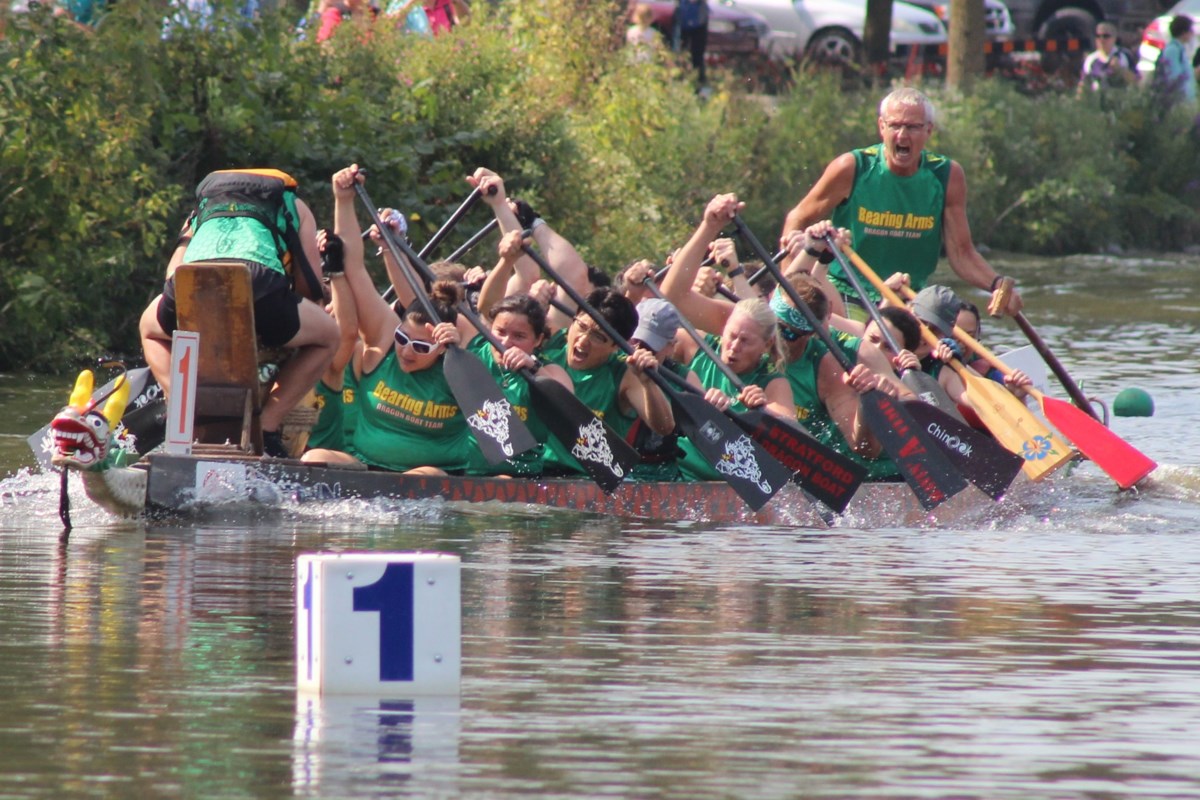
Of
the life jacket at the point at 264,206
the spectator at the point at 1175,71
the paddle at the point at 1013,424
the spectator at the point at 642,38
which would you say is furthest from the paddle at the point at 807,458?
the spectator at the point at 1175,71

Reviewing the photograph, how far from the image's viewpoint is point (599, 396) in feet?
32.6

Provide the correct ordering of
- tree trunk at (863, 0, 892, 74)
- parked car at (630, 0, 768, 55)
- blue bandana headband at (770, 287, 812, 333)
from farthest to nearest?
1. parked car at (630, 0, 768, 55)
2. tree trunk at (863, 0, 892, 74)
3. blue bandana headband at (770, 287, 812, 333)

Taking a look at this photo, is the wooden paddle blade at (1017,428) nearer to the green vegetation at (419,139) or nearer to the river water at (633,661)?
the river water at (633,661)

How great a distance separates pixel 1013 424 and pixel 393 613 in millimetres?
5338

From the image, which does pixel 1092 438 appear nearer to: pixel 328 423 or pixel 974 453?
pixel 974 453

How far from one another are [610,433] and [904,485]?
146cm

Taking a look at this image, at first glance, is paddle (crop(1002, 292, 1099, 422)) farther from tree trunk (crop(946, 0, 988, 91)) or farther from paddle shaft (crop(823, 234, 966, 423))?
tree trunk (crop(946, 0, 988, 91))

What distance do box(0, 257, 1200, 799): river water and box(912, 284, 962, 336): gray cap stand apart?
3.68 ft

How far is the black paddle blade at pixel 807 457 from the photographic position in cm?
973

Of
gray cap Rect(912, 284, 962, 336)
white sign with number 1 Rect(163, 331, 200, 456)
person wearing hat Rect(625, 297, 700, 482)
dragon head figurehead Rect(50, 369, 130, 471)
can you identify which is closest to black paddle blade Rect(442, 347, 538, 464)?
person wearing hat Rect(625, 297, 700, 482)

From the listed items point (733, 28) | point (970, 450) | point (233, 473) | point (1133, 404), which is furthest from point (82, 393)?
point (733, 28)

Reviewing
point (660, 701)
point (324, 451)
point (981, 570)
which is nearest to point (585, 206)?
point (324, 451)

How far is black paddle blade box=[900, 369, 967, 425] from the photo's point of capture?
34.0 feet

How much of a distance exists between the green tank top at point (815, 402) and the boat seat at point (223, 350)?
8.31 ft
